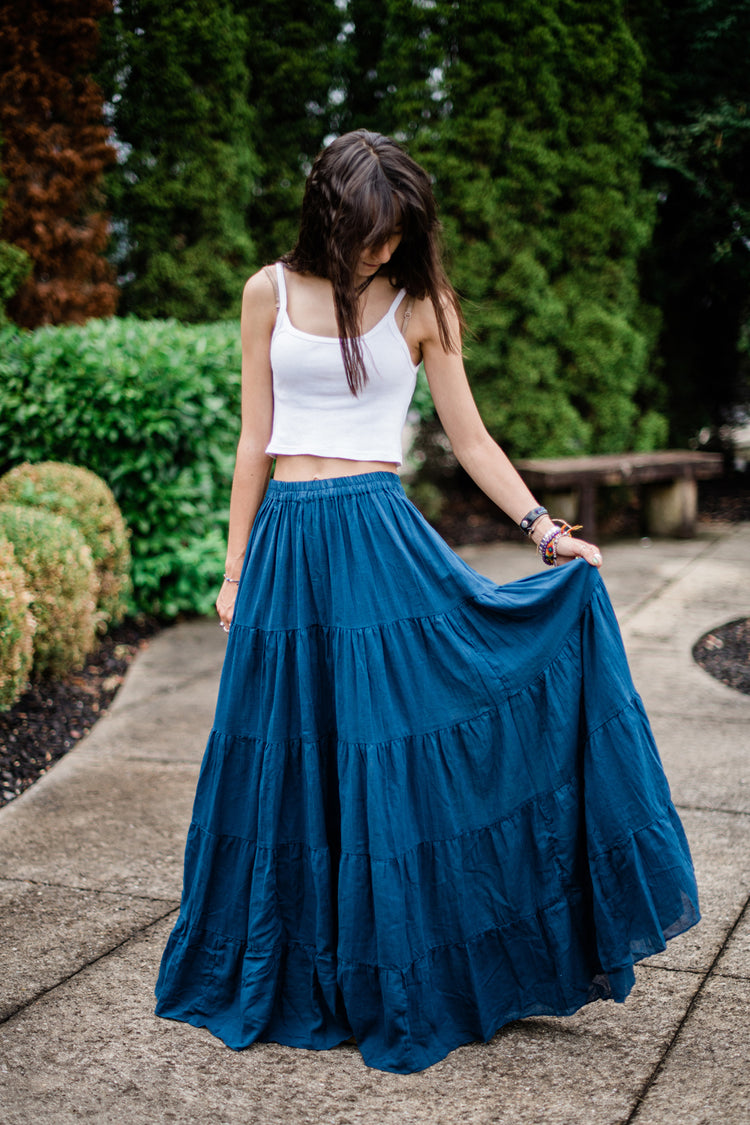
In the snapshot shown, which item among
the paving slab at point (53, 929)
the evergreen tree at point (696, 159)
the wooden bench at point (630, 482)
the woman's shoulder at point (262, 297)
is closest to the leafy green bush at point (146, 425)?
the wooden bench at point (630, 482)

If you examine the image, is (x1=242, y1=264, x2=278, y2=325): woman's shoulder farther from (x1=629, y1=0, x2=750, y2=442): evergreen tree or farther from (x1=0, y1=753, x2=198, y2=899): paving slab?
(x1=629, y1=0, x2=750, y2=442): evergreen tree

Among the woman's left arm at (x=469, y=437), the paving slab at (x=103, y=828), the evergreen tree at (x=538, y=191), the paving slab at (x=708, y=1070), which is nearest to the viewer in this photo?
the paving slab at (x=708, y=1070)

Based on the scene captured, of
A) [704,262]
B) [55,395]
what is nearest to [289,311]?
[55,395]

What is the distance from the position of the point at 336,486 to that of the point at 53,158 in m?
4.89

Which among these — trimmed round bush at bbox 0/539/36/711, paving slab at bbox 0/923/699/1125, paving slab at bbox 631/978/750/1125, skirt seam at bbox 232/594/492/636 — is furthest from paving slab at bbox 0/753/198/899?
paving slab at bbox 631/978/750/1125

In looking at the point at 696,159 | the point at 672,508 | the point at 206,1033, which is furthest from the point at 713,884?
the point at 696,159

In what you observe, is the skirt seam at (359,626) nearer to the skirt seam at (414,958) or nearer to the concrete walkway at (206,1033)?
the skirt seam at (414,958)

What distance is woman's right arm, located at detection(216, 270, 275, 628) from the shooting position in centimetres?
225

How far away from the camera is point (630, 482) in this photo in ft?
25.0

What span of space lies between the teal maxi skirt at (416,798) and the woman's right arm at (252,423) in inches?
4.8

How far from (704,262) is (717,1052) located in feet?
23.7

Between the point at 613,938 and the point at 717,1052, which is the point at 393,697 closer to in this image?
the point at 613,938

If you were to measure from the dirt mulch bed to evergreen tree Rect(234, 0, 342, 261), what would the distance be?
3.61m

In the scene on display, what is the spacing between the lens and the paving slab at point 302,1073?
A: 199cm
